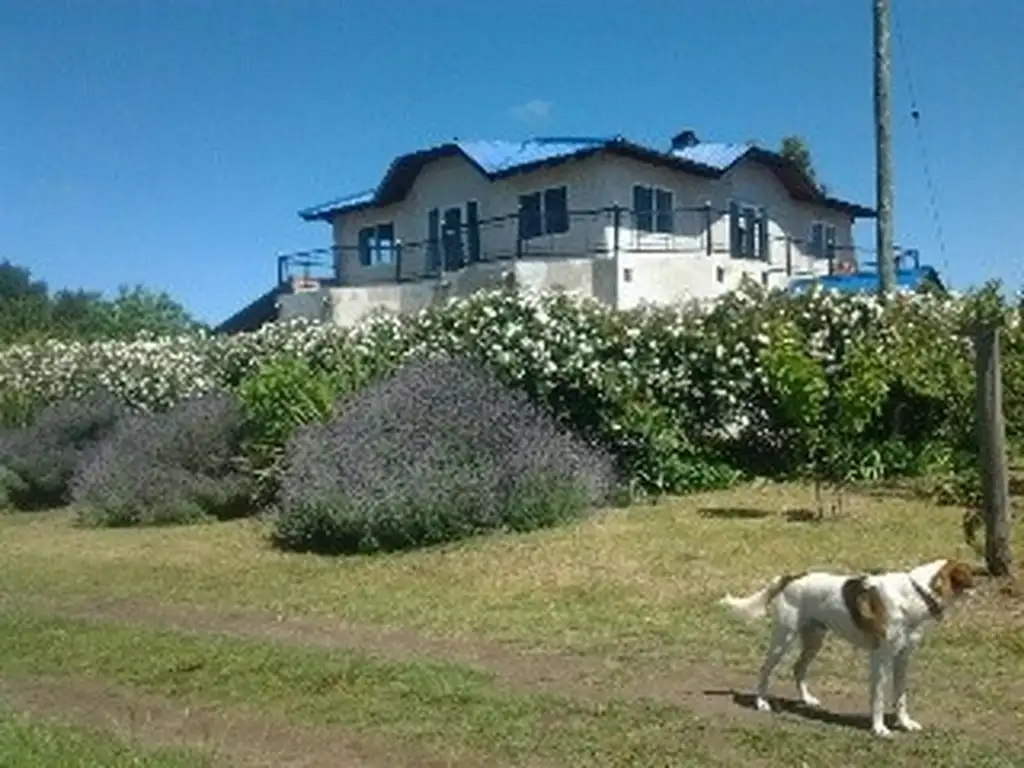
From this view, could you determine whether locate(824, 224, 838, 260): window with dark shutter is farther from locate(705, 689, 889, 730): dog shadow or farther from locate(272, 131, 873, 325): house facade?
locate(705, 689, 889, 730): dog shadow

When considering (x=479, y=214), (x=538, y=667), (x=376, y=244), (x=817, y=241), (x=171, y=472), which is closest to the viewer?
(x=538, y=667)

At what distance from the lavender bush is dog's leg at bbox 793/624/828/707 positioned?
7.76m

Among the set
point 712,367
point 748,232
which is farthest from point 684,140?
point 712,367

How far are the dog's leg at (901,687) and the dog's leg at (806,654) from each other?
567 mm

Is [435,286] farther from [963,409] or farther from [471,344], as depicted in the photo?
[963,409]

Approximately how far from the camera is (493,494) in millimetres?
15453

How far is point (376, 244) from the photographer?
1537 inches

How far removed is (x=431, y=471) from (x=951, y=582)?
359 inches

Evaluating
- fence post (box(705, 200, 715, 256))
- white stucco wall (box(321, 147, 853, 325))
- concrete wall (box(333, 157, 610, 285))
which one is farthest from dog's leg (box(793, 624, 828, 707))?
fence post (box(705, 200, 715, 256))

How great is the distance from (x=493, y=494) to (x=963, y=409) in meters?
6.61

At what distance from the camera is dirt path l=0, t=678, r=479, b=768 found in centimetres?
685

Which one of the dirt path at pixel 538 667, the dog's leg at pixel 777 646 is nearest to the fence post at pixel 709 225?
the dirt path at pixel 538 667

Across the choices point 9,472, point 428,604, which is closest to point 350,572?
point 428,604

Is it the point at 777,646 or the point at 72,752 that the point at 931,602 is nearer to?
the point at 777,646
